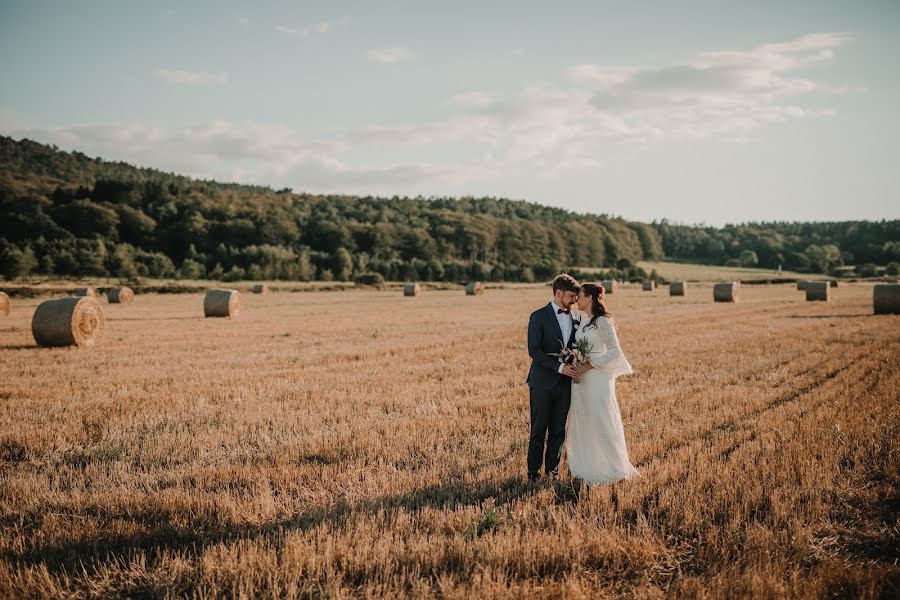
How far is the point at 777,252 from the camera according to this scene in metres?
122

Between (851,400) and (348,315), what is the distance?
24877 mm

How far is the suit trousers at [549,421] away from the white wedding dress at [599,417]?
0.13 m

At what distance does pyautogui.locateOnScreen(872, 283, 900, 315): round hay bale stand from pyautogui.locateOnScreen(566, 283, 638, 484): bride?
91.9 ft

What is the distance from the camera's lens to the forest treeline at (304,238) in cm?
8294

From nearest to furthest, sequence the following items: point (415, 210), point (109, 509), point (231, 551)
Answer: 1. point (231, 551)
2. point (109, 509)
3. point (415, 210)

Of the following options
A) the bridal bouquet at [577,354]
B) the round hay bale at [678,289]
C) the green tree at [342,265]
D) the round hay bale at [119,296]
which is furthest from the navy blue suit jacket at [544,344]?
the green tree at [342,265]

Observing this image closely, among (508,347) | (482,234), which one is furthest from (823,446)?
(482,234)

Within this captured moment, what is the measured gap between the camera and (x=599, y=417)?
6.27 metres

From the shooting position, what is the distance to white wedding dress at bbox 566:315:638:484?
6.18 metres

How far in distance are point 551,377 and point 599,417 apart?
71 cm

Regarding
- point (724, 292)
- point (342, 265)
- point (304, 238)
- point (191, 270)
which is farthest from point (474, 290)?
point (304, 238)

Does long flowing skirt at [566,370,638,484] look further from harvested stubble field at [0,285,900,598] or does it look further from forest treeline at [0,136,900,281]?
forest treeline at [0,136,900,281]

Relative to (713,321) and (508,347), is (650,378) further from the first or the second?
(713,321)

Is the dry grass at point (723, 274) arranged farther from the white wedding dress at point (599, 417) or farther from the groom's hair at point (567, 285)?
the groom's hair at point (567, 285)
